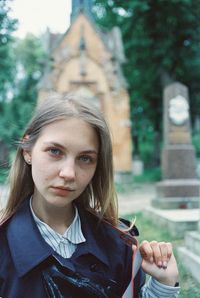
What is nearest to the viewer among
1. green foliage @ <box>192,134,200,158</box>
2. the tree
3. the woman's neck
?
the woman's neck

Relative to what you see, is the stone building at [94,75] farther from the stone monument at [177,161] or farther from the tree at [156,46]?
the stone monument at [177,161]

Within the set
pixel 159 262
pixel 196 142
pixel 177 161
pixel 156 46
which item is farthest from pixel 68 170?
pixel 196 142

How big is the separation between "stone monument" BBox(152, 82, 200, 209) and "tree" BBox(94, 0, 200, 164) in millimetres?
9650

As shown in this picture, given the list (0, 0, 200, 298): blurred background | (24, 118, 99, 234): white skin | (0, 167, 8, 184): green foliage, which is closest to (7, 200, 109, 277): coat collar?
(24, 118, 99, 234): white skin

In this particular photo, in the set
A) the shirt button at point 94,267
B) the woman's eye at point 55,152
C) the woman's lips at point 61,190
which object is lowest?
the shirt button at point 94,267

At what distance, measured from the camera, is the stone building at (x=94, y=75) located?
20062 mm

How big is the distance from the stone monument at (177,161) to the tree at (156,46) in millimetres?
9650

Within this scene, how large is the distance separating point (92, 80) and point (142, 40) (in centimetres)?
378

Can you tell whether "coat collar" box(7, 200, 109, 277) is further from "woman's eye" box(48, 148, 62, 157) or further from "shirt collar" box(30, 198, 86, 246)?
"woman's eye" box(48, 148, 62, 157)

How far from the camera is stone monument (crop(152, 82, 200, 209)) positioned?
972 centimetres

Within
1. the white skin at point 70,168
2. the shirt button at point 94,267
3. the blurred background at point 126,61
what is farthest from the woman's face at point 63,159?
the blurred background at point 126,61

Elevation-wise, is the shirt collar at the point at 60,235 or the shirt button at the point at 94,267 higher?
the shirt collar at the point at 60,235

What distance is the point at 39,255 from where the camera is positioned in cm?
133

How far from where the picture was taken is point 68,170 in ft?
4.57
